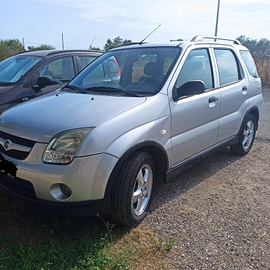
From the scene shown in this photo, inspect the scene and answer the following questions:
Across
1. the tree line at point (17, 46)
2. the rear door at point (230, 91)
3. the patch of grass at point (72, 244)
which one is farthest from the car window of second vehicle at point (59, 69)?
the tree line at point (17, 46)

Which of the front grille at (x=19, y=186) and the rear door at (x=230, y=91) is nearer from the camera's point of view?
the front grille at (x=19, y=186)

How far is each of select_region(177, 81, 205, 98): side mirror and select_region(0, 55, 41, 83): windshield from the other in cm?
325

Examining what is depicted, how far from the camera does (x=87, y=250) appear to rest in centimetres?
266


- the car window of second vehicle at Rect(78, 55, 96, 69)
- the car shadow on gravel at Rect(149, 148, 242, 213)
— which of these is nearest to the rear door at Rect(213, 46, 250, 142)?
the car shadow on gravel at Rect(149, 148, 242, 213)

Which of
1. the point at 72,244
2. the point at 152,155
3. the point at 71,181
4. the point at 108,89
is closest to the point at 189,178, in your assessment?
the point at 152,155

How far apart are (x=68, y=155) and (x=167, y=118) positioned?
1.22m

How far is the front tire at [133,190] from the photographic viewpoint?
279cm

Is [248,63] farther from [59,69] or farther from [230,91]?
[59,69]

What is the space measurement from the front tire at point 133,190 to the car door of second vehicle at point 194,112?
1.46ft

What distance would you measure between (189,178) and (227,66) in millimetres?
1840

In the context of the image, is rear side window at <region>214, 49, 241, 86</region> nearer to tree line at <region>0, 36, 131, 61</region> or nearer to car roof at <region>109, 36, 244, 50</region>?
car roof at <region>109, 36, 244, 50</region>

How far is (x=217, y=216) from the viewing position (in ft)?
11.1

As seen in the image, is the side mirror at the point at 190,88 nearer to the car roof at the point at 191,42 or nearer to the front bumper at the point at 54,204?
the car roof at the point at 191,42

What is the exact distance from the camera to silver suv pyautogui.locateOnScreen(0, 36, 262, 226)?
263cm
